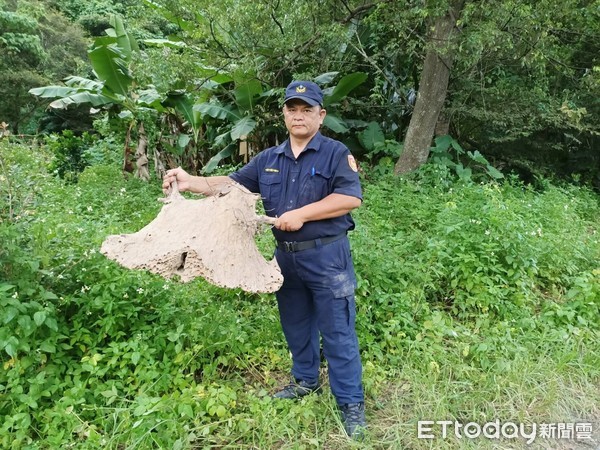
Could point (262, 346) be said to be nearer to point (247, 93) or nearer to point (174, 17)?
point (247, 93)

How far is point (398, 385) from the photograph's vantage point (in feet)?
9.30

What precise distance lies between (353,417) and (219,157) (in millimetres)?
5188

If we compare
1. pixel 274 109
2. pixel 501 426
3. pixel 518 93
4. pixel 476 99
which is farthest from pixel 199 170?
pixel 501 426

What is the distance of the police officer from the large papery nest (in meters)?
0.17

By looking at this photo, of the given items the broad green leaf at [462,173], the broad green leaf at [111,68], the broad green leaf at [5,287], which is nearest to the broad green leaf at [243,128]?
the broad green leaf at [111,68]

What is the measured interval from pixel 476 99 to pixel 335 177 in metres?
5.81

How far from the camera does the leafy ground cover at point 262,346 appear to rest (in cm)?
234

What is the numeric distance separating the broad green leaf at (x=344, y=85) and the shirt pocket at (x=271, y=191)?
4.48 metres

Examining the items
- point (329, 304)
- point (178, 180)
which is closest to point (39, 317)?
point (178, 180)

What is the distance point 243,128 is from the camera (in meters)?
6.36

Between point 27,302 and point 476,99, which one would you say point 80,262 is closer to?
point 27,302

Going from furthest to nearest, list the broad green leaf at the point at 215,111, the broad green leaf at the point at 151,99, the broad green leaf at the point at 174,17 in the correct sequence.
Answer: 1. the broad green leaf at the point at 215,111
2. the broad green leaf at the point at 151,99
3. the broad green leaf at the point at 174,17

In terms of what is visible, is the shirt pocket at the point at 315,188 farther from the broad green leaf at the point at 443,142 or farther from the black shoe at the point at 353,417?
the broad green leaf at the point at 443,142

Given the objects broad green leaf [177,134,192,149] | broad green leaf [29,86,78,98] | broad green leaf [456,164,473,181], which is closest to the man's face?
broad green leaf [456,164,473,181]
